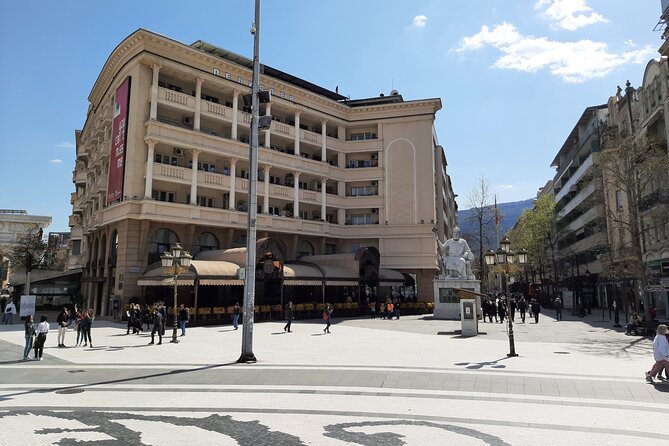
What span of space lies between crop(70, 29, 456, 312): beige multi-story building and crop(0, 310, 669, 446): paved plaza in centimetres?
1566

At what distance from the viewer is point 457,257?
3688cm

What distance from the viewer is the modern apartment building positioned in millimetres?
50750

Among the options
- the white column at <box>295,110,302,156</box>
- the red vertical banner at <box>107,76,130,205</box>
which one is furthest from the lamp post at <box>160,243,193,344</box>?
the white column at <box>295,110,302,156</box>

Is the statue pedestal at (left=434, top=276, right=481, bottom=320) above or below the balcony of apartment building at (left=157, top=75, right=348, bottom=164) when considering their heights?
below

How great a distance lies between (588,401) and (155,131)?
1349 inches

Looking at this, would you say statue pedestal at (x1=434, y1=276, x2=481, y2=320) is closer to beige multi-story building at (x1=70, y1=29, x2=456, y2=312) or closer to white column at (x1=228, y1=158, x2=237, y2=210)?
beige multi-story building at (x1=70, y1=29, x2=456, y2=312)

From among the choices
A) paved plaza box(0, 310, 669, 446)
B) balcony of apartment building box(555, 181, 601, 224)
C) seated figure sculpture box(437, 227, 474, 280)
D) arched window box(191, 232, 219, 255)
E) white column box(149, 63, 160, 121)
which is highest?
white column box(149, 63, 160, 121)

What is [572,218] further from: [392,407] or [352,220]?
[392,407]

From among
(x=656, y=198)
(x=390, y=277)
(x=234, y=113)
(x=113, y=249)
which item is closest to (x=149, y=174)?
(x=113, y=249)

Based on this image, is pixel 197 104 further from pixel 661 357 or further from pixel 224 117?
pixel 661 357

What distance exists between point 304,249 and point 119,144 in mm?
19698

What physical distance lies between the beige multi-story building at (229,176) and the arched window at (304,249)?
16 centimetres

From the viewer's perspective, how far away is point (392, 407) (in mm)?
9828

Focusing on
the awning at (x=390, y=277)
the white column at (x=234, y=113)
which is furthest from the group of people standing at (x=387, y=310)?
the white column at (x=234, y=113)
